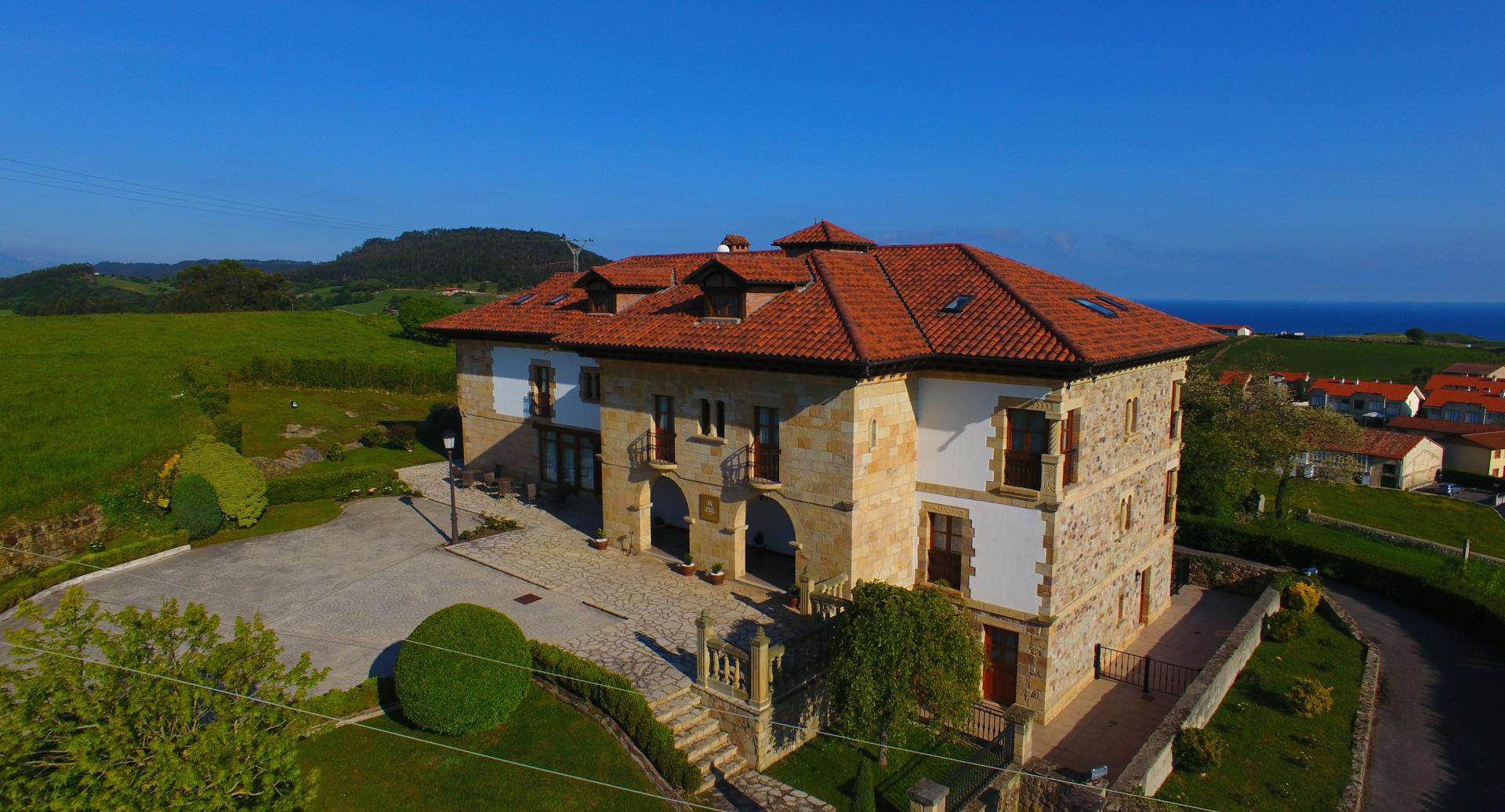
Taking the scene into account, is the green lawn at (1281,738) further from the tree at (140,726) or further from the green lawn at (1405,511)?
the green lawn at (1405,511)

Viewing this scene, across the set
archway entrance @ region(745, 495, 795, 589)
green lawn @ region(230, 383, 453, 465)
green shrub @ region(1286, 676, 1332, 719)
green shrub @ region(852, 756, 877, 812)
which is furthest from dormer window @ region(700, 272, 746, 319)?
green lawn @ region(230, 383, 453, 465)

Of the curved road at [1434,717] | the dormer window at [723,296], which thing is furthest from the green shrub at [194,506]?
the curved road at [1434,717]

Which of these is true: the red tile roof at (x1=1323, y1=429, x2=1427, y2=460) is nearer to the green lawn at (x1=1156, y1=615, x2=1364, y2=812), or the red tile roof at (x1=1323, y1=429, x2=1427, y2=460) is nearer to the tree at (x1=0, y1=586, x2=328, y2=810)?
the green lawn at (x1=1156, y1=615, x2=1364, y2=812)

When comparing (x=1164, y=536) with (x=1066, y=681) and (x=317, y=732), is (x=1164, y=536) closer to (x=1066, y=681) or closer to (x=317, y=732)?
(x=1066, y=681)

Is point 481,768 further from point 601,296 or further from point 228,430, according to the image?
point 228,430

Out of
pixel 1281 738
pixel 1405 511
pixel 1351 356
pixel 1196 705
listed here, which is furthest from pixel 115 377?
pixel 1351 356
